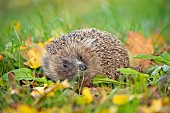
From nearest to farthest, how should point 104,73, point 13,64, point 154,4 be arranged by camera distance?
1. point 104,73
2. point 13,64
3. point 154,4

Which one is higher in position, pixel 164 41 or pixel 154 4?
pixel 154 4

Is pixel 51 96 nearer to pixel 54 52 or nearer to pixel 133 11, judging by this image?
pixel 54 52

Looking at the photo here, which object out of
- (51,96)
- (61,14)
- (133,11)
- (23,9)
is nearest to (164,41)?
(61,14)

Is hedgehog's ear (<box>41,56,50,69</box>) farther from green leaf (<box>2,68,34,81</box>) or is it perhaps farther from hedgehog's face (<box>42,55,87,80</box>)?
green leaf (<box>2,68,34,81</box>)

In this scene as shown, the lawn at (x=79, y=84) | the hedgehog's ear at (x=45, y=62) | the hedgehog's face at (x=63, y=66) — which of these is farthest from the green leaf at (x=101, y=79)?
the hedgehog's ear at (x=45, y=62)

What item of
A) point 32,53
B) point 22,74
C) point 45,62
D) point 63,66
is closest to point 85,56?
point 63,66

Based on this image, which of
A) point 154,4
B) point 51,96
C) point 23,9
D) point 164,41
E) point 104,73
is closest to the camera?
point 51,96

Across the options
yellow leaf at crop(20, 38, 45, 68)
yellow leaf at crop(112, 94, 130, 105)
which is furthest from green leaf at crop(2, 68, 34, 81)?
yellow leaf at crop(112, 94, 130, 105)

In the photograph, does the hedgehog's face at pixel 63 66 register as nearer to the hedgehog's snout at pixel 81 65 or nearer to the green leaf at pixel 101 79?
the hedgehog's snout at pixel 81 65
